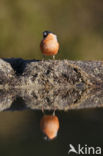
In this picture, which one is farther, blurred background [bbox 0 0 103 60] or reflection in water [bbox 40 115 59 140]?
blurred background [bbox 0 0 103 60]

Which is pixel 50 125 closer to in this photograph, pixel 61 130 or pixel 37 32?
pixel 61 130

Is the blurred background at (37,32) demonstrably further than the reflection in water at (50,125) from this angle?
Yes

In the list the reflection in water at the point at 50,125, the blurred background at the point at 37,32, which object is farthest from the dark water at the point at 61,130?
the blurred background at the point at 37,32

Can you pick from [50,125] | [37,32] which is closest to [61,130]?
[50,125]

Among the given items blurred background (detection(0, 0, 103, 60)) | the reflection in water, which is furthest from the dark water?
blurred background (detection(0, 0, 103, 60))

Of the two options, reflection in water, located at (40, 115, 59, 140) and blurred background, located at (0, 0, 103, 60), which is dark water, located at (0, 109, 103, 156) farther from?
blurred background, located at (0, 0, 103, 60)

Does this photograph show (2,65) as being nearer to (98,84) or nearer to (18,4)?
(98,84)

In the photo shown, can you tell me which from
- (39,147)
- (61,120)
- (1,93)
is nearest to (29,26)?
(1,93)

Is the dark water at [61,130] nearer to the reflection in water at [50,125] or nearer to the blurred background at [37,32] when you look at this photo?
the reflection in water at [50,125]
